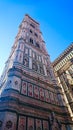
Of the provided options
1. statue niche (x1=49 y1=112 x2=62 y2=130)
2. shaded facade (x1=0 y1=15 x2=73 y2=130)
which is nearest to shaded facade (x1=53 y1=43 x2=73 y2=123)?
shaded facade (x1=0 y1=15 x2=73 y2=130)

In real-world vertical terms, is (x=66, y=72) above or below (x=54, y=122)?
above

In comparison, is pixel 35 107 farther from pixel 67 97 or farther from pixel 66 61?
pixel 66 61

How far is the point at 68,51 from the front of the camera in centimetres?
1600

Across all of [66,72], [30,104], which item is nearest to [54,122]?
[30,104]

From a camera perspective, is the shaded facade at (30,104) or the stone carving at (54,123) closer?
the shaded facade at (30,104)

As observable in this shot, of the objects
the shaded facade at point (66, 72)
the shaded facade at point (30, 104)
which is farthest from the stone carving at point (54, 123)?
the shaded facade at point (66, 72)

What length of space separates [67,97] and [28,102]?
6.21 meters

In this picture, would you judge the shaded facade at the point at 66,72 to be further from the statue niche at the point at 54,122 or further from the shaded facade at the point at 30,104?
the statue niche at the point at 54,122

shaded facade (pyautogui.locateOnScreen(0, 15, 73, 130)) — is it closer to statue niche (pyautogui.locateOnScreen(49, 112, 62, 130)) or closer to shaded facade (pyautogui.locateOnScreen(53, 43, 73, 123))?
statue niche (pyautogui.locateOnScreen(49, 112, 62, 130))

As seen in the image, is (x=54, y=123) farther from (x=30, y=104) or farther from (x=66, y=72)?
→ (x=66, y=72)

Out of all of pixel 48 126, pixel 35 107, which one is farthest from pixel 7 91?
pixel 48 126

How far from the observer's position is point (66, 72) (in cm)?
1475

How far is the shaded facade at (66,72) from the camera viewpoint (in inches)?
486

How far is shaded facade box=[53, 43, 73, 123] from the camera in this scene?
1234cm
